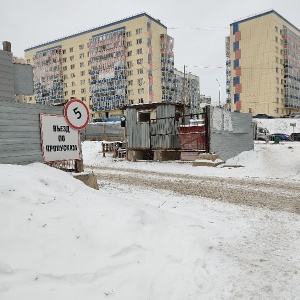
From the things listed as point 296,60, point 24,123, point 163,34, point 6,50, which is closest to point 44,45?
point 163,34

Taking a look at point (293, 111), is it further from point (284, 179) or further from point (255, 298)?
point (255, 298)

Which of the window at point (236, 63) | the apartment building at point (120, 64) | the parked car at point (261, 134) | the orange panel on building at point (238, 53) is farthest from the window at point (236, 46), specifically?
the parked car at point (261, 134)

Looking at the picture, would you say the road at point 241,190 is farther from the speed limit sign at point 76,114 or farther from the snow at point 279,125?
the snow at point 279,125

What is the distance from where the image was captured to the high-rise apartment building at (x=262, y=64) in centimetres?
6569

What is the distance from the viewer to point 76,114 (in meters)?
6.66

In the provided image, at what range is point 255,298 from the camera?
2738mm

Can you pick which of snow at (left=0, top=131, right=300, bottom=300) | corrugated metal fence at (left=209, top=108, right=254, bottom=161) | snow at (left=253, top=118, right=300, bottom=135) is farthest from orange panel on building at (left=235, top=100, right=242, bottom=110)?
snow at (left=0, top=131, right=300, bottom=300)

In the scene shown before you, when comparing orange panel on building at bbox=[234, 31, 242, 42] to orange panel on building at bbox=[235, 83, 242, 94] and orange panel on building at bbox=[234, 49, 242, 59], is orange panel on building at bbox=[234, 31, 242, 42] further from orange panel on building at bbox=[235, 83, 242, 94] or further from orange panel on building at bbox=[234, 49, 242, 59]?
orange panel on building at bbox=[235, 83, 242, 94]

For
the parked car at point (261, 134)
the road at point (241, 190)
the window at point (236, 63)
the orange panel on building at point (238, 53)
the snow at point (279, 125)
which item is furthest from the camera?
the window at point (236, 63)

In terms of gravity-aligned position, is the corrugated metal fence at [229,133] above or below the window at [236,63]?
below

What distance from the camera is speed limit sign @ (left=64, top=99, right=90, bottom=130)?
6.51 meters

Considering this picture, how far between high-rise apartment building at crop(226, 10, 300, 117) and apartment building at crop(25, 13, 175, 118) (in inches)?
699

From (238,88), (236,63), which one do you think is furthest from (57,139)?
(236,63)

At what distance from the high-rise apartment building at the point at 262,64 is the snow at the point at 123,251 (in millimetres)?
64661
